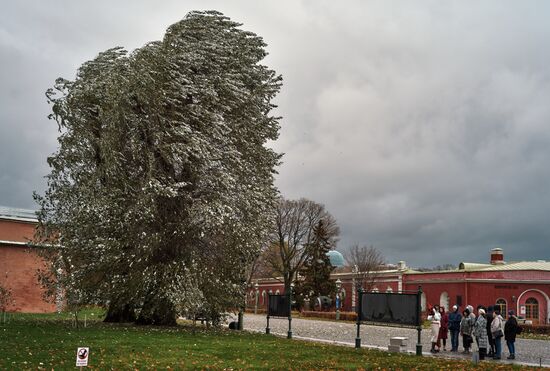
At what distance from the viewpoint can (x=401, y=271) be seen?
2756 inches

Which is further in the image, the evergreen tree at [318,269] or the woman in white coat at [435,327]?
the evergreen tree at [318,269]

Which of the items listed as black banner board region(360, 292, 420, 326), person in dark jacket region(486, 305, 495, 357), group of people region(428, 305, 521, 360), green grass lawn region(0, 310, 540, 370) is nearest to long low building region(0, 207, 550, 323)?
green grass lawn region(0, 310, 540, 370)

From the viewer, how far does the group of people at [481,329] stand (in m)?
19.9

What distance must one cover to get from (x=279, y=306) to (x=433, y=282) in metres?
40.1

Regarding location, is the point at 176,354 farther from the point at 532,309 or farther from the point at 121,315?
the point at 532,309

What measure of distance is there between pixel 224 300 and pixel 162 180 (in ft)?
18.6

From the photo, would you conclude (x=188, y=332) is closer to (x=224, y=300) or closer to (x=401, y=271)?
(x=224, y=300)

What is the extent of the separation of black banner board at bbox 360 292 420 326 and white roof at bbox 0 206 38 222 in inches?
1248

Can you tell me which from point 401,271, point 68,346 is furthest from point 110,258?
point 401,271

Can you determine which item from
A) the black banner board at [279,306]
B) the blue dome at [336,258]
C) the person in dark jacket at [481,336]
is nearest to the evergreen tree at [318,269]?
the blue dome at [336,258]

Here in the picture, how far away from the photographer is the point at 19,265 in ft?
143

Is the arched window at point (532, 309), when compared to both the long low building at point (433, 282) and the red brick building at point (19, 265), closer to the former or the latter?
the long low building at point (433, 282)

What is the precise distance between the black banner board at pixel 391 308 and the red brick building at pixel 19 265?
29066 millimetres

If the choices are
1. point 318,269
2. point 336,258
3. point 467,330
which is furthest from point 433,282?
point 467,330
